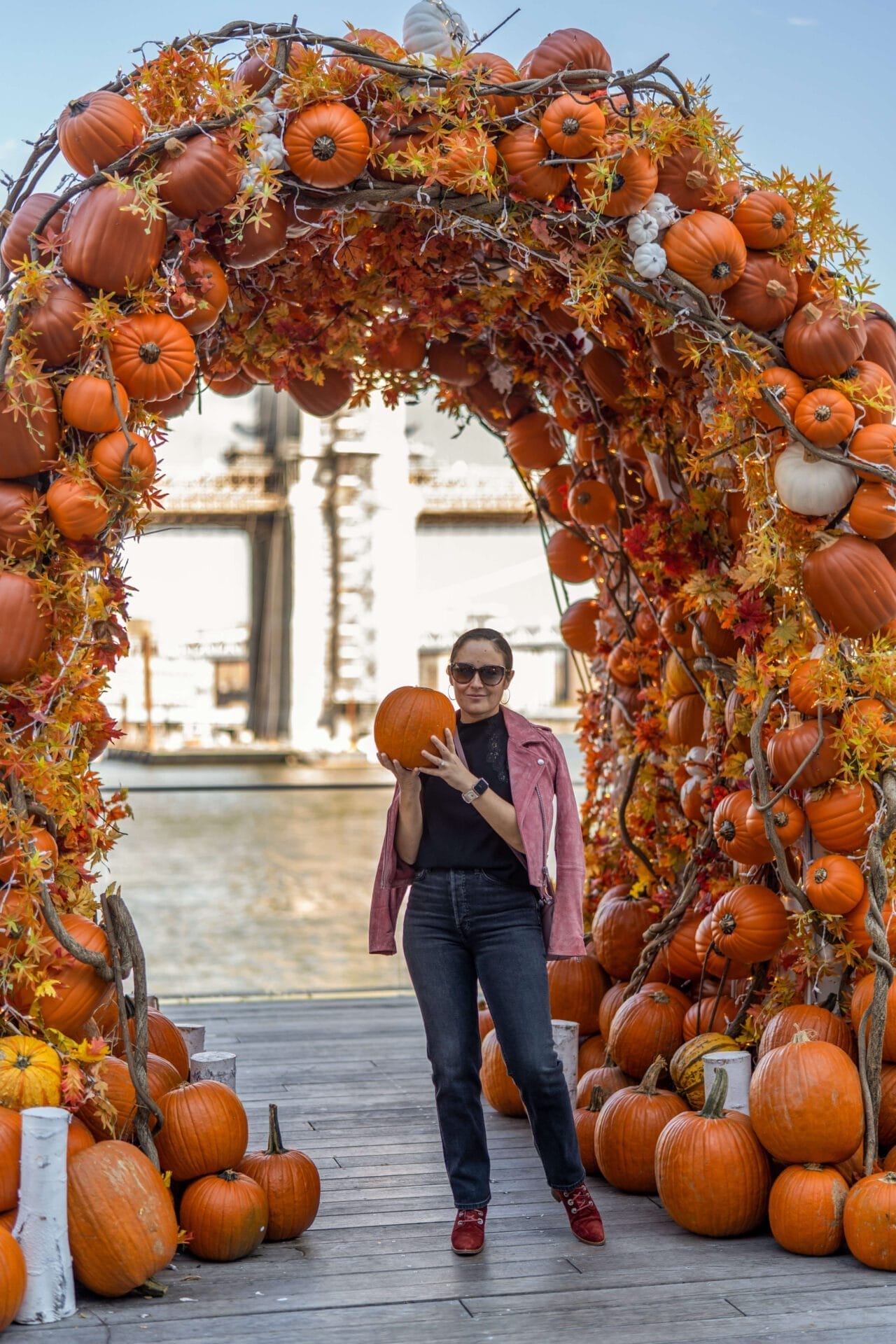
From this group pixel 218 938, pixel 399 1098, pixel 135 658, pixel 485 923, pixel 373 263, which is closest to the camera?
pixel 485 923

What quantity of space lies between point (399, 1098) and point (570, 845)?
1.71 metres

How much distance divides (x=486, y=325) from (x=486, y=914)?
1891mm

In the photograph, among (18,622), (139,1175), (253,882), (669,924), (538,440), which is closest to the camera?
(139,1175)

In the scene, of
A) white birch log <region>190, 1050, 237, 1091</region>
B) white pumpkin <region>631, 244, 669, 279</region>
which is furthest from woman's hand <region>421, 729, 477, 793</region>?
white pumpkin <region>631, 244, 669, 279</region>

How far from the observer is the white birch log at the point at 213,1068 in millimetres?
3430

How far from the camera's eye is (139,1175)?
2.88 meters

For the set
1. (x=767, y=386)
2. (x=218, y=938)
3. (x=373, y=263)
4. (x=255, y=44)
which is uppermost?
(x=255, y=44)

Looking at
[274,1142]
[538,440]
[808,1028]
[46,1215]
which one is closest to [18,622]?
[46,1215]

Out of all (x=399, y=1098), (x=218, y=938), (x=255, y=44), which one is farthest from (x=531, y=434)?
(x=218, y=938)

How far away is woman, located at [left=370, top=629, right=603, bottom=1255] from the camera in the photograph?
3.03 metres

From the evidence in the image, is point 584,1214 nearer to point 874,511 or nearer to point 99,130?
point 874,511

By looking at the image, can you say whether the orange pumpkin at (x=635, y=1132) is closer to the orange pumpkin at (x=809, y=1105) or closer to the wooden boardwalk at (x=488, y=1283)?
the wooden boardwalk at (x=488, y=1283)

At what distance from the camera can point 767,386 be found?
3.41 metres

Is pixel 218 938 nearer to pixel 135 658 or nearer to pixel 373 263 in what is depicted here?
pixel 373 263
